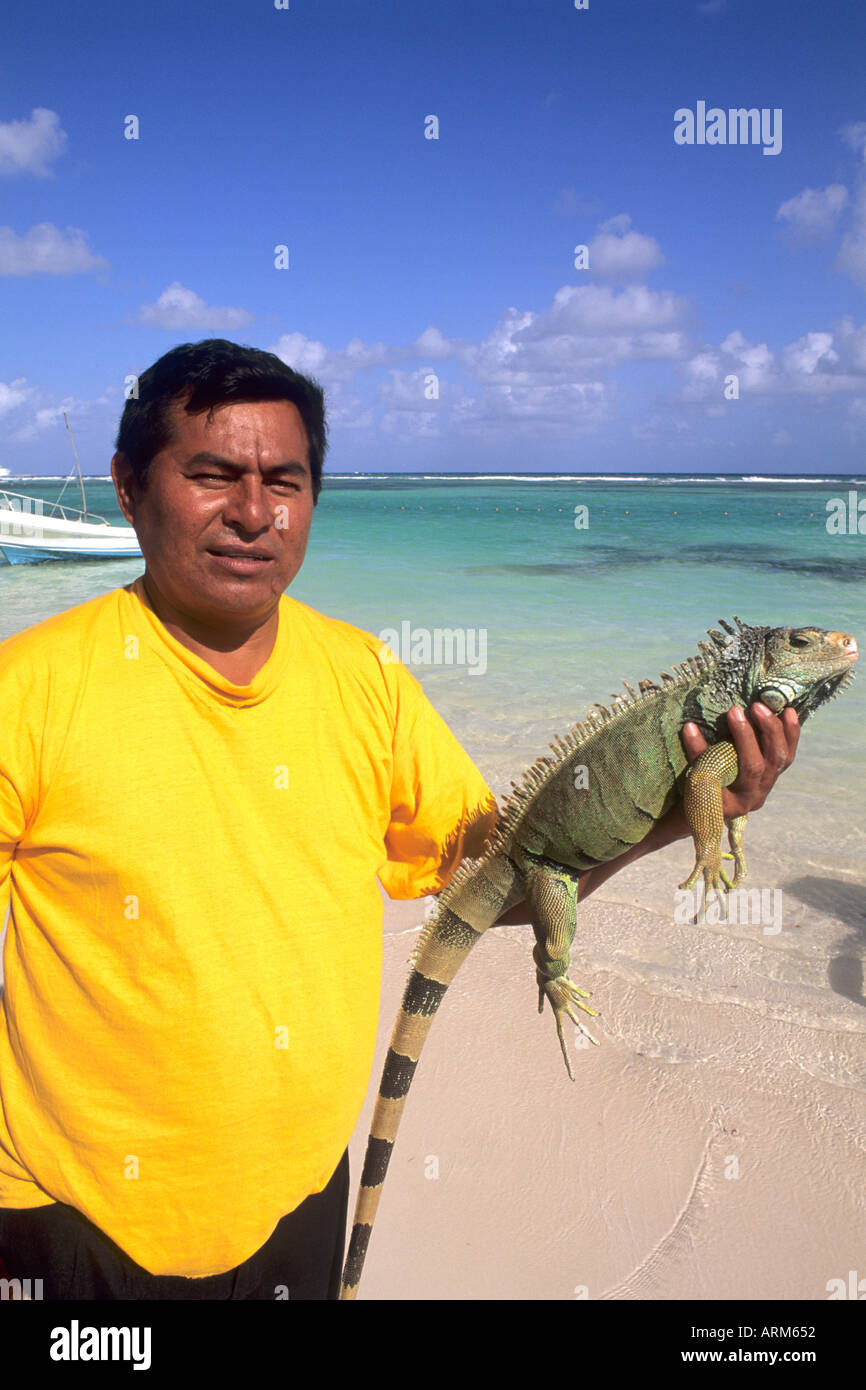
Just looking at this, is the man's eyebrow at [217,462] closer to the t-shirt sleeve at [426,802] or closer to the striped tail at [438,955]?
the t-shirt sleeve at [426,802]

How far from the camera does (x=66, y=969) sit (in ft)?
4.97

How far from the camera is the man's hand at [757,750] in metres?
2.22

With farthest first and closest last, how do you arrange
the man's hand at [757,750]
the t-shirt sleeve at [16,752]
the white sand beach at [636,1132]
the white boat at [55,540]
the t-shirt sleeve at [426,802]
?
the white boat at [55,540]
the white sand beach at [636,1132]
the man's hand at [757,750]
the t-shirt sleeve at [426,802]
the t-shirt sleeve at [16,752]

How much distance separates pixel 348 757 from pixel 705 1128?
8.46 ft

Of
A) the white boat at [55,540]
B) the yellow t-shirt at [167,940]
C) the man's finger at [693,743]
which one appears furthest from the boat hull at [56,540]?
the yellow t-shirt at [167,940]

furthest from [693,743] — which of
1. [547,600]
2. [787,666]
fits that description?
→ [547,600]

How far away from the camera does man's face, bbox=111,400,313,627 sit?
1657mm

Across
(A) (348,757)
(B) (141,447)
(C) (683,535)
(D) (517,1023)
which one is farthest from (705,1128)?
(C) (683,535)

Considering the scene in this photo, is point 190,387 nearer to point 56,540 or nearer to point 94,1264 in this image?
point 94,1264

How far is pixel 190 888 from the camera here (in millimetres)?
1537

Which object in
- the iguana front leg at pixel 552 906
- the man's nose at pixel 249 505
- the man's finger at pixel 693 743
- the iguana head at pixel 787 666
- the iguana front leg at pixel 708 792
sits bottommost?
the iguana front leg at pixel 552 906

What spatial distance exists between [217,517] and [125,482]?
10.8 inches

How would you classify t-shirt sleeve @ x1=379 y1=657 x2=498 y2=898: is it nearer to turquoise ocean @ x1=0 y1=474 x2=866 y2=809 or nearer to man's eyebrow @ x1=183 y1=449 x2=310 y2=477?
man's eyebrow @ x1=183 y1=449 x2=310 y2=477

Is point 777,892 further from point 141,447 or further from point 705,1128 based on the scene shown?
point 141,447
